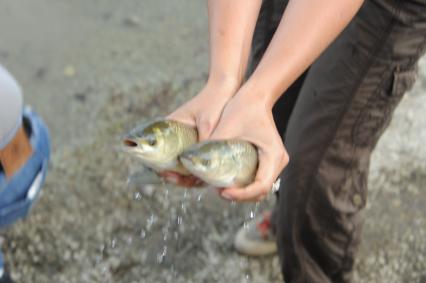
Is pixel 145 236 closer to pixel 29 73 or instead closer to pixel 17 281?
pixel 17 281

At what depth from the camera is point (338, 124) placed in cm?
193

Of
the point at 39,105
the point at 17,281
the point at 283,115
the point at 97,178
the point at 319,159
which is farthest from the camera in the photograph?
the point at 39,105

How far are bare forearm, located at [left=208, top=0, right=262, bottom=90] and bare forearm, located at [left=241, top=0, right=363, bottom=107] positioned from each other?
99 mm

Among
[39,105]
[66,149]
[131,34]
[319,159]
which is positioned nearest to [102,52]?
[131,34]

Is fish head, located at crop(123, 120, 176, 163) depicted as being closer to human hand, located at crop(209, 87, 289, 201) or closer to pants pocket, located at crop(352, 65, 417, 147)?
human hand, located at crop(209, 87, 289, 201)

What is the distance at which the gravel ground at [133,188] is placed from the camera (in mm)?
2648

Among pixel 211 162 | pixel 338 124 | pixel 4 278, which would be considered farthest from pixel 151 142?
pixel 4 278

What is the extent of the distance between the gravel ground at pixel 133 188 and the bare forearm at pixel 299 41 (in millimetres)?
837

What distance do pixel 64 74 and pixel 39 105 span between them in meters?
0.30

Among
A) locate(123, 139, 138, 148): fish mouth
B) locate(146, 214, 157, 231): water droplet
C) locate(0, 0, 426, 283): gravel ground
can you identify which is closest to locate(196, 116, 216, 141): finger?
locate(123, 139, 138, 148): fish mouth

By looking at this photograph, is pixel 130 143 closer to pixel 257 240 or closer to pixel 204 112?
pixel 204 112

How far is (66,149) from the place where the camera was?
10.6 ft

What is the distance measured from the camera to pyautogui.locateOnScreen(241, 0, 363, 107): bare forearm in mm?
1635

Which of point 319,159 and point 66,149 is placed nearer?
point 319,159
